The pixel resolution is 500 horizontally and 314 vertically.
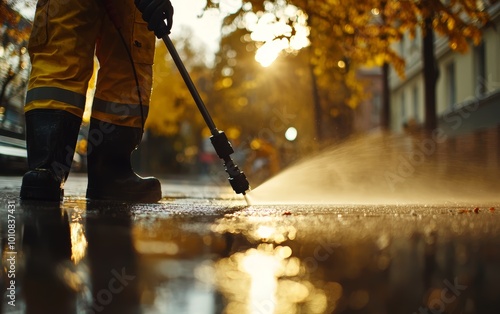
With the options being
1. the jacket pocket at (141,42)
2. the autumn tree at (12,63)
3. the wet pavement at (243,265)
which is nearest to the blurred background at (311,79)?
the autumn tree at (12,63)

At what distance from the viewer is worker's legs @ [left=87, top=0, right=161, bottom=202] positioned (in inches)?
149

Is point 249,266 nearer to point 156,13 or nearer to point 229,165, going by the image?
point 229,165

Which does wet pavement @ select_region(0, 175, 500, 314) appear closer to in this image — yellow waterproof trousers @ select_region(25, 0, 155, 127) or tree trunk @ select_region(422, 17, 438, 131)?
yellow waterproof trousers @ select_region(25, 0, 155, 127)

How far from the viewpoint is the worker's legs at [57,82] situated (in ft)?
10.5

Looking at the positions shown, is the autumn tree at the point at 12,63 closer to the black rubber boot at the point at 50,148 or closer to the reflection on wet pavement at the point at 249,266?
the black rubber boot at the point at 50,148

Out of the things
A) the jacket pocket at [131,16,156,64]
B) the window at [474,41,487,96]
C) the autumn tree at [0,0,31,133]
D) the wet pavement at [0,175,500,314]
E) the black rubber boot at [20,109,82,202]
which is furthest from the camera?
the window at [474,41,487,96]

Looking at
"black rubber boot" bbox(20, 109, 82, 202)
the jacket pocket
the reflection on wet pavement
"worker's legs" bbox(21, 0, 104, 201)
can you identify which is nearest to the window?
the jacket pocket

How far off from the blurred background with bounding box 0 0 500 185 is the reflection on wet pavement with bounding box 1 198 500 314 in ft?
20.1

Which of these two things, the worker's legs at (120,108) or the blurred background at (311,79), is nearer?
the worker's legs at (120,108)

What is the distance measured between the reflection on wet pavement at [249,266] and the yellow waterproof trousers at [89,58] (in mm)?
986

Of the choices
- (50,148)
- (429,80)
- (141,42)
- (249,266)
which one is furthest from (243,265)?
(429,80)

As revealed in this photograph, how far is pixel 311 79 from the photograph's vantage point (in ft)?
62.1

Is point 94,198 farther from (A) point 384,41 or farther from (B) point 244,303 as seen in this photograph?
(A) point 384,41

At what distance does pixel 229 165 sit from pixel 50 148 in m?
0.97
